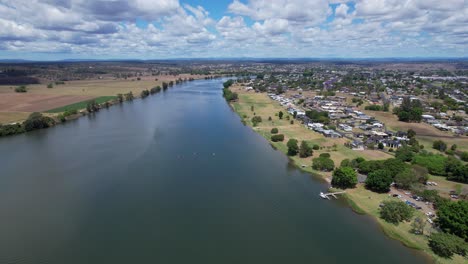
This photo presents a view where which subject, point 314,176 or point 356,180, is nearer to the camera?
point 356,180

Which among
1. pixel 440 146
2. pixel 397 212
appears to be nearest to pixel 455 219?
pixel 397 212

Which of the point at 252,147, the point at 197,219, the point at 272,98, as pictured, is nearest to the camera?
the point at 197,219

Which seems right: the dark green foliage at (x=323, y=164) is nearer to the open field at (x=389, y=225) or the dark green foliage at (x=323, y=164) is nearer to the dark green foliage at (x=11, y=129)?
the open field at (x=389, y=225)

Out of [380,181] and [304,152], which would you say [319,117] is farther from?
[380,181]

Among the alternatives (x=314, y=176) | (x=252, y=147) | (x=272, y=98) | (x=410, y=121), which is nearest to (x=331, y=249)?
(x=314, y=176)

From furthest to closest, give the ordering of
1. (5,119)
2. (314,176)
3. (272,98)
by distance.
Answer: (272,98), (5,119), (314,176)

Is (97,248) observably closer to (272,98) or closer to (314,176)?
(314,176)
